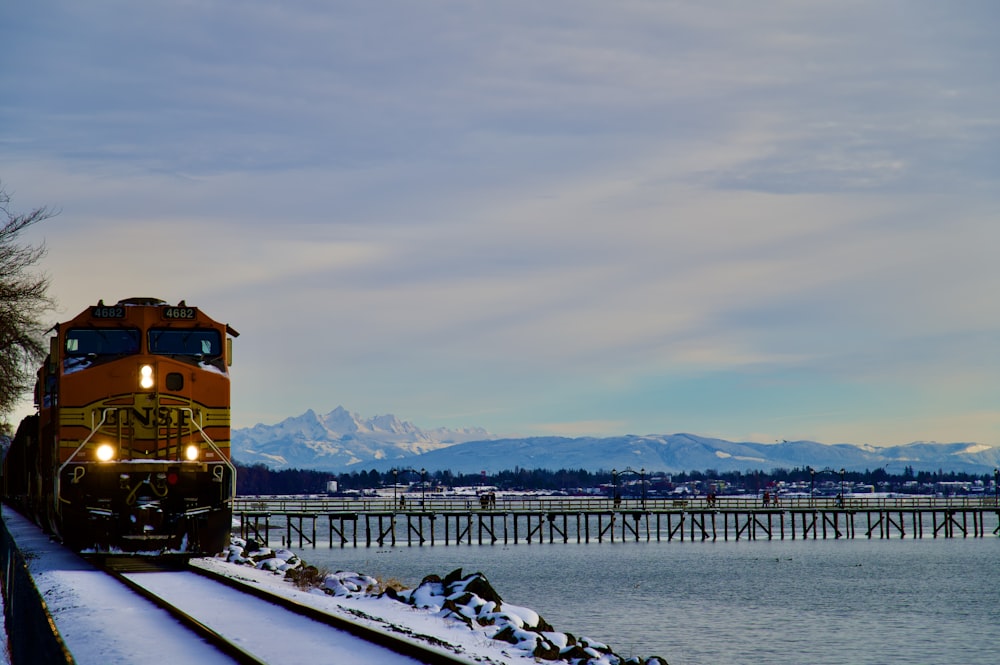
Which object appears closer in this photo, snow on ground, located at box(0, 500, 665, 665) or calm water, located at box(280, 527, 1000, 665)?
snow on ground, located at box(0, 500, 665, 665)

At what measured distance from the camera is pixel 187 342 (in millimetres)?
25734

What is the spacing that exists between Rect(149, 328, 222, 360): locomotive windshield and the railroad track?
5186 millimetres

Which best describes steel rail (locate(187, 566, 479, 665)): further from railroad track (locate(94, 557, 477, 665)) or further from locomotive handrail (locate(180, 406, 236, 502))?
Answer: locomotive handrail (locate(180, 406, 236, 502))

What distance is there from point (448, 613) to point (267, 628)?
23.1 ft

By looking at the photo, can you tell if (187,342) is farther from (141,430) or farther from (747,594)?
(747,594)

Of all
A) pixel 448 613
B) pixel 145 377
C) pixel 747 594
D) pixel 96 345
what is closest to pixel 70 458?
pixel 145 377

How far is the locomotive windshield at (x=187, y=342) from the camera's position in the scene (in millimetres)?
25438

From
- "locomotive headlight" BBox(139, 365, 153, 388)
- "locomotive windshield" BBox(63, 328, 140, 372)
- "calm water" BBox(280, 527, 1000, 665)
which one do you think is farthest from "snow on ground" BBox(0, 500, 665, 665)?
"calm water" BBox(280, 527, 1000, 665)

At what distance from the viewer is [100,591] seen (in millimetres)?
20328

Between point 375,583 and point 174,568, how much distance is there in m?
8.95

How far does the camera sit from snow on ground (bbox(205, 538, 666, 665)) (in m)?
19.8

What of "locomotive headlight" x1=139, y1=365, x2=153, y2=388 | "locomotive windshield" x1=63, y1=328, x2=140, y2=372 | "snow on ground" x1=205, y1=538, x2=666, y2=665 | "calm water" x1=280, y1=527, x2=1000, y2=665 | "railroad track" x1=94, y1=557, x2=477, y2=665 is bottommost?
"calm water" x1=280, y1=527, x2=1000, y2=665

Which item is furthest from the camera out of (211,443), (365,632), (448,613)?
(211,443)

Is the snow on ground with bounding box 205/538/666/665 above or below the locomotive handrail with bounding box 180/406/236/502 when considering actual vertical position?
below
